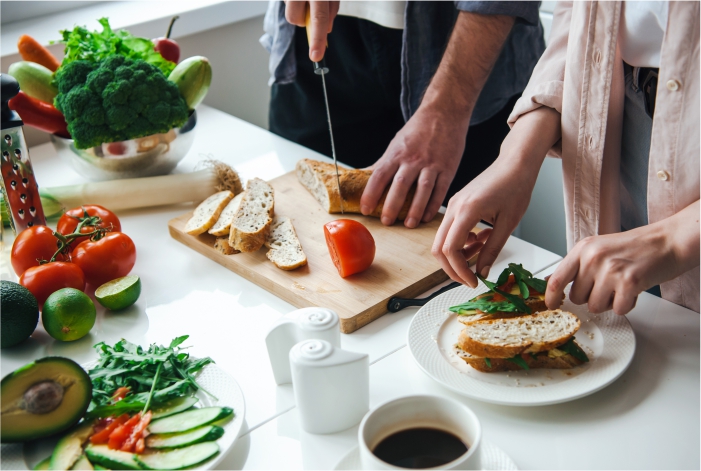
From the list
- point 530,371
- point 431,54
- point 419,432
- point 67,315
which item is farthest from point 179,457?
point 431,54

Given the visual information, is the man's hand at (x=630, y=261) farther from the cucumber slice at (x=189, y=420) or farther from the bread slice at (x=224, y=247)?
the bread slice at (x=224, y=247)

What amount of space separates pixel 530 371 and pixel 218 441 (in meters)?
0.53

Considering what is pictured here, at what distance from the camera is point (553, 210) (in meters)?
2.84

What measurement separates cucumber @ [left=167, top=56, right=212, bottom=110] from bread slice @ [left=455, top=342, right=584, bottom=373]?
4.23ft

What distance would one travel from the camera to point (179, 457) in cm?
97

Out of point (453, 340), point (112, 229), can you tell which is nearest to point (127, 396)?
point (453, 340)

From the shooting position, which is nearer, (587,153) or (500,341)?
(500,341)

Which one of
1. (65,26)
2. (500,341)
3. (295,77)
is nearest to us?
(500,341)

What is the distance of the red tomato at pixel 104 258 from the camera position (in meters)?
1.50

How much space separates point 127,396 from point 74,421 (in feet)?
0.31

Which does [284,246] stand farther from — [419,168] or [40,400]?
[40,400]

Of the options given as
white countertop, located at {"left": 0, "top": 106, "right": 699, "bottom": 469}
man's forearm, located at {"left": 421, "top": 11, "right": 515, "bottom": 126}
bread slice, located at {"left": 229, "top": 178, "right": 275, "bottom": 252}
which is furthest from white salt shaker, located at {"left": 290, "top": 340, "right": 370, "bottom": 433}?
man's forearm, located at {"left": 421, "top": 11, "right": 515, "bottom": 126}

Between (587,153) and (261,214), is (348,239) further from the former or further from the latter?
(587,153)

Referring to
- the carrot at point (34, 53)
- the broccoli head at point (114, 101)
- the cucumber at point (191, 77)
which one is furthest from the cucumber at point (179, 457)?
the carrot at point (34, 53)
